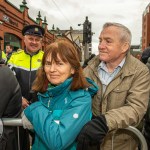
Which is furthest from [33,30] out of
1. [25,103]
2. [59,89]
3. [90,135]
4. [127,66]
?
[90,135]

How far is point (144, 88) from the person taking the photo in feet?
6.90

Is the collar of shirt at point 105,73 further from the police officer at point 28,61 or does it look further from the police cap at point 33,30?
the police cap at point 33,30

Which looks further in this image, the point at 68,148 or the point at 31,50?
the point at 31,50

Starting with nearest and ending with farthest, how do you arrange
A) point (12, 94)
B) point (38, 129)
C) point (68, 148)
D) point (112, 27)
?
point (38, 129)
point (68, 148)
point (12, 94)
point (112, 27)

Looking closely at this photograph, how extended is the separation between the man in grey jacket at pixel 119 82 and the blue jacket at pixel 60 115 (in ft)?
0.85

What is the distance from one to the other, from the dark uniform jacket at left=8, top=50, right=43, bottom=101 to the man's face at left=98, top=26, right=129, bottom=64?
6.45ft

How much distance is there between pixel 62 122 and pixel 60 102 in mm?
180

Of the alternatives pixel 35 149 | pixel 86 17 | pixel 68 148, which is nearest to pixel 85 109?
pixel 68 148

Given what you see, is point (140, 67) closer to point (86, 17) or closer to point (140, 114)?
point (140, 114)

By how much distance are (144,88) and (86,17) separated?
49.3 feet

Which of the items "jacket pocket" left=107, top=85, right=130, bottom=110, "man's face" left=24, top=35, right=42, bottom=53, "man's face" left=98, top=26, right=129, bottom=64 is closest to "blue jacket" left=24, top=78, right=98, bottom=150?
"jacket pocket" left=107, top=85, right=130, bottom=110

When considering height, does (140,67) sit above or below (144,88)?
above

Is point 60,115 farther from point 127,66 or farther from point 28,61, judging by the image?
point 28,61

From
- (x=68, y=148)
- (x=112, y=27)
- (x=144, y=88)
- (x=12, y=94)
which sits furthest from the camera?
(x=112, y=27)
